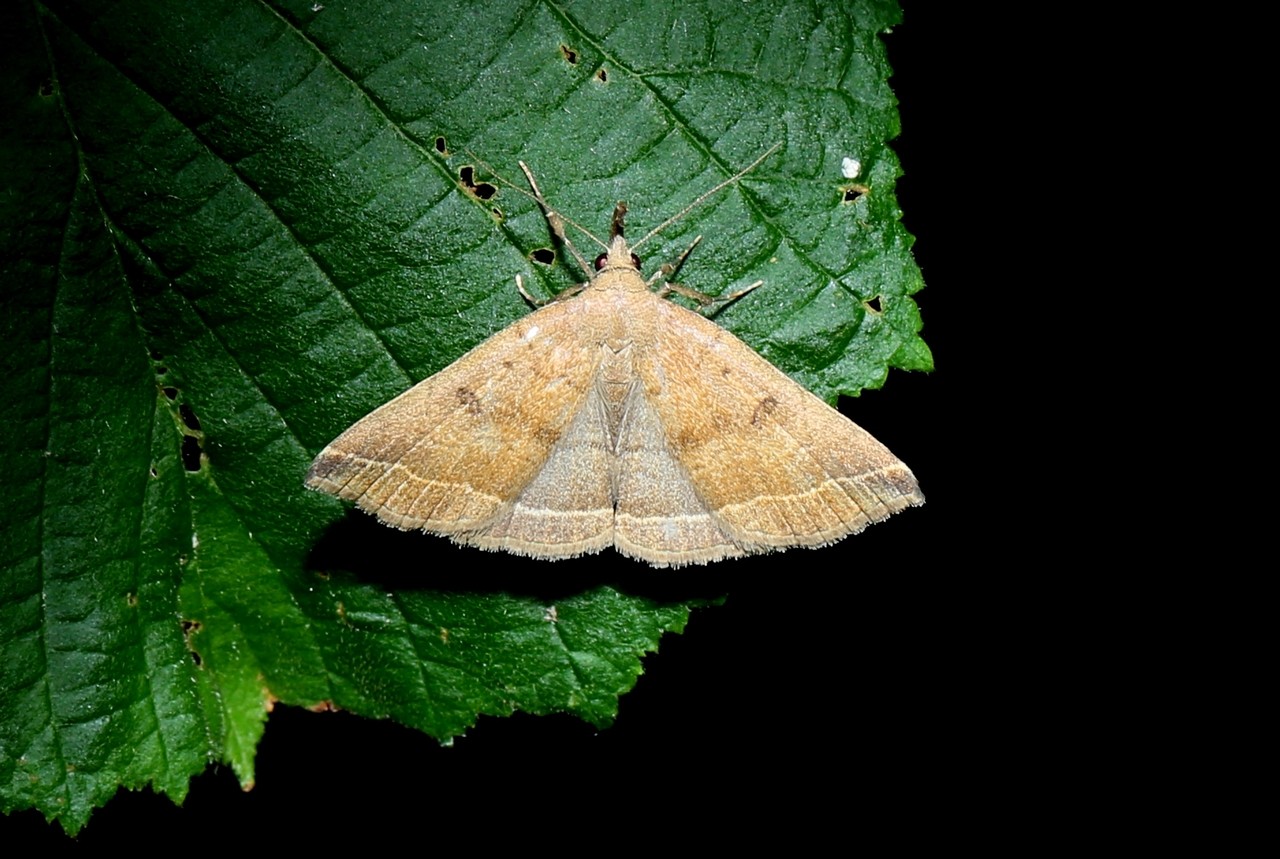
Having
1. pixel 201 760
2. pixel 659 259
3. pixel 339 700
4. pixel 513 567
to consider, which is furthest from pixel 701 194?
pixel 201 760

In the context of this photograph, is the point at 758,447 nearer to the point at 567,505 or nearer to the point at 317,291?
the point at 567,505

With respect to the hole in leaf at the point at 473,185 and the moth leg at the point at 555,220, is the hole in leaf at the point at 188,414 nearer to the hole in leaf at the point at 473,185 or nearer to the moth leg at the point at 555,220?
the hole in leaf at the point at 473,185

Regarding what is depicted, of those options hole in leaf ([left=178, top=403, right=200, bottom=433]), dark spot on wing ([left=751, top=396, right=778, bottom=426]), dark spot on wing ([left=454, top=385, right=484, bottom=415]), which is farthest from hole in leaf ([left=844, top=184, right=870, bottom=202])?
hole in leaf ([left=178, top=403, right=200, bottom=433])

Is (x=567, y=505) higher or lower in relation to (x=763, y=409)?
higher

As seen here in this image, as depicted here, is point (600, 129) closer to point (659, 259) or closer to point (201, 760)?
point (659, 259)

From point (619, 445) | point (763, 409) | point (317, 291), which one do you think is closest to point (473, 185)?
point (317, 291)

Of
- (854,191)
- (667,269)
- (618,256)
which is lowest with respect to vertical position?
(854,191)

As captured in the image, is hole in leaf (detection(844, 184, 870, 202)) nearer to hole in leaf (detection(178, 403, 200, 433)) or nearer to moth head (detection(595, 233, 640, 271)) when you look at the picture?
moth head (detection(595, 233, 640, 271))
